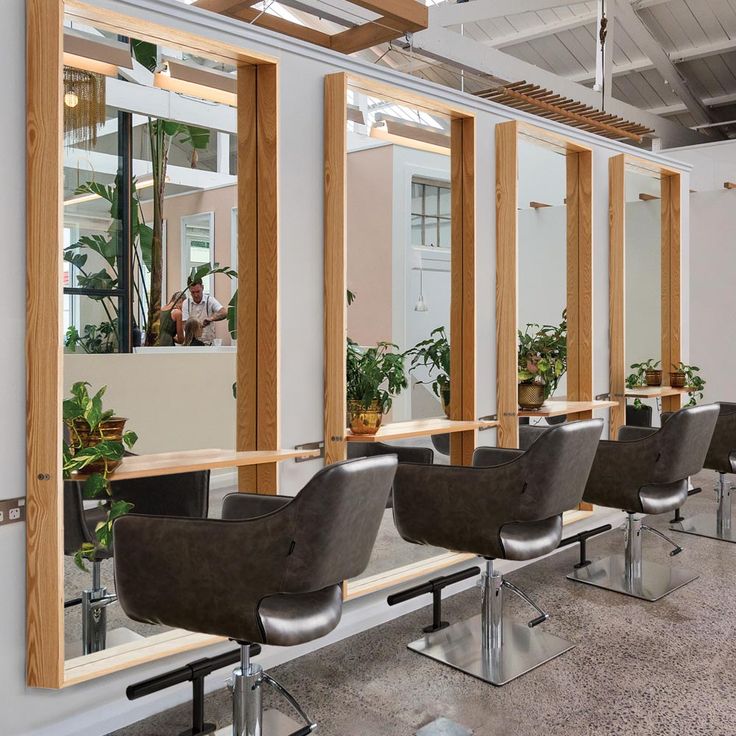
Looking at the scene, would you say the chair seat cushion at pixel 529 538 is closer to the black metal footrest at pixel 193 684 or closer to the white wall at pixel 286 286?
the white wall at pixel 286 286

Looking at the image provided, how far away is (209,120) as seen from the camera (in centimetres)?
281

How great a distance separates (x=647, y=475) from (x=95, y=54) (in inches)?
110

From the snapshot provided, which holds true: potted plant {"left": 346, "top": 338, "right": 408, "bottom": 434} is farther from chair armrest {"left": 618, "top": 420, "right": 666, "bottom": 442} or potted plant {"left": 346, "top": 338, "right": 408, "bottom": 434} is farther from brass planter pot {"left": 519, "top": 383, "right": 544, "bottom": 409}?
chair armrest {"left": 618, "top": 420, "right": 666, "bottom": 442}

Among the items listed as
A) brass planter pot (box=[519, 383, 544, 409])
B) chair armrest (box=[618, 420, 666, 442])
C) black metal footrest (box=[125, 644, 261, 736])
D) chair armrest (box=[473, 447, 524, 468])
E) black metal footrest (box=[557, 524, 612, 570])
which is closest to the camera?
black metal footrest (box=[125, 644, 261, 736])

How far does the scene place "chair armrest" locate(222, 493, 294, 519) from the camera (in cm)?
251

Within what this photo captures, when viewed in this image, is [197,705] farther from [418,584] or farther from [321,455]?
[418,584]

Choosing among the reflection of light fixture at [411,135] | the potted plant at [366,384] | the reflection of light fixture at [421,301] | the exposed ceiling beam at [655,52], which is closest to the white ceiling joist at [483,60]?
the exposed ceiling beam at [655,52]

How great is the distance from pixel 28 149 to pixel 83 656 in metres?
1.53

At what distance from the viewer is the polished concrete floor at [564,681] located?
248 cm

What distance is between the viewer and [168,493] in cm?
269

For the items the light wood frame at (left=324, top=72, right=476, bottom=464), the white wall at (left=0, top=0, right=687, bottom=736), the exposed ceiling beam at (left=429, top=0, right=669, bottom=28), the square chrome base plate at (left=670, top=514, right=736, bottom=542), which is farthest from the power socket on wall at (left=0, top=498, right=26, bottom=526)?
the exposed ceiling beam at (left=429, top=0, right=669, bottom=28)

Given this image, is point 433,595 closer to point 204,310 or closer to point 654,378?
point 204,310

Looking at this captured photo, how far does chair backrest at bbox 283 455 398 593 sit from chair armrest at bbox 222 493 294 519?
506 millimetres

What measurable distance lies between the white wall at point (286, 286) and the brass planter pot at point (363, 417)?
6.7 inches
